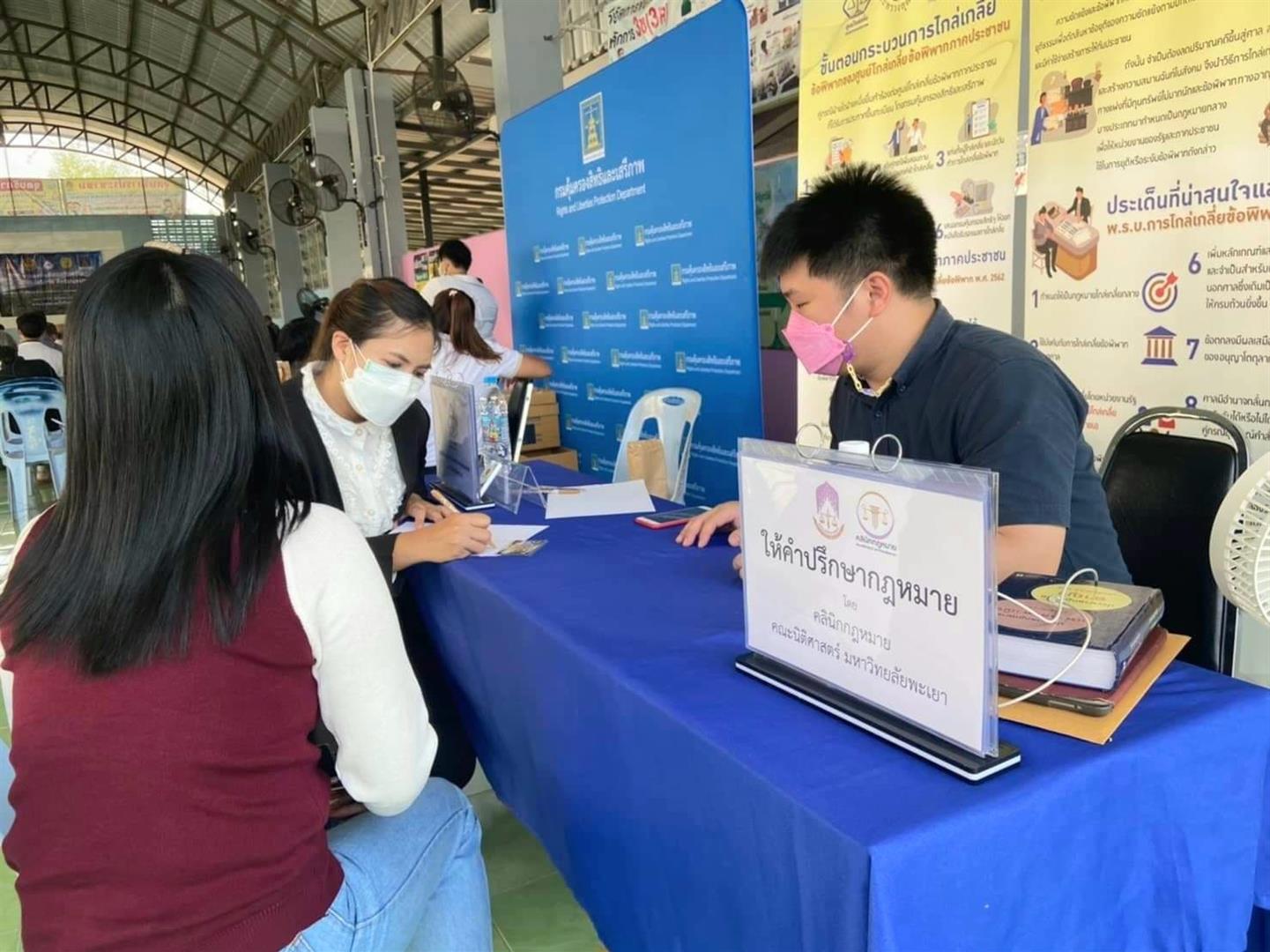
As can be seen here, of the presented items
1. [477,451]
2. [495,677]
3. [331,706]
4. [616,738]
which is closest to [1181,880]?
[616,738]

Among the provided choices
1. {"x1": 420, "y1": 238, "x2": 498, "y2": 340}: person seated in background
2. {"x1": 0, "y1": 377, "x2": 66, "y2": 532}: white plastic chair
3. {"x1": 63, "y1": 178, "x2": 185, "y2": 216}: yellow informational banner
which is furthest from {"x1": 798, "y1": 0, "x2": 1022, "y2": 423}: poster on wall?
{"x1": 63, "y1": 178, "x2": 185, "y2": 216}: yellow informational banner

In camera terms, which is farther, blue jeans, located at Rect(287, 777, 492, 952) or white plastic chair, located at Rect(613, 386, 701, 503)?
white plastic chair, located at Rect(613, 386, 701, 503)

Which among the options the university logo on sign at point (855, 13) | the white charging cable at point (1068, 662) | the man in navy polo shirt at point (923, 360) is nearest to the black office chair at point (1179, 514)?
the man in navy polo shirt at point (923, 360)

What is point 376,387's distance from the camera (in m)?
1.72

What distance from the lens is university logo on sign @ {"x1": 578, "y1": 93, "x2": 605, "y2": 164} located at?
3.39m

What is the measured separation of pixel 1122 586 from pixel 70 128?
72.2 feet

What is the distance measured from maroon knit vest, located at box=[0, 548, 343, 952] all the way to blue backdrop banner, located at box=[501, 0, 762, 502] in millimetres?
2146

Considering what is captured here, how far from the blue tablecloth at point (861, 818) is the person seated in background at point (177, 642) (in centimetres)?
33

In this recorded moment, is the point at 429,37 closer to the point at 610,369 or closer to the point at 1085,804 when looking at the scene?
the point at 610,369

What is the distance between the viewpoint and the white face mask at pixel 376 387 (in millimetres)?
1717

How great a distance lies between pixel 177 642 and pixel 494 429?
3.95 feet

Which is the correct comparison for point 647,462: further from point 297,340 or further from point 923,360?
point 297,340

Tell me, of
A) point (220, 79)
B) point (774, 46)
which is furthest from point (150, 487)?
point (220, 79)

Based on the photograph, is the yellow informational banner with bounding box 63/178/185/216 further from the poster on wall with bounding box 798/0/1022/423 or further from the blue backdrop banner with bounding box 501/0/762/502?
the poster on wall with bounding box 798/0/1022/423
